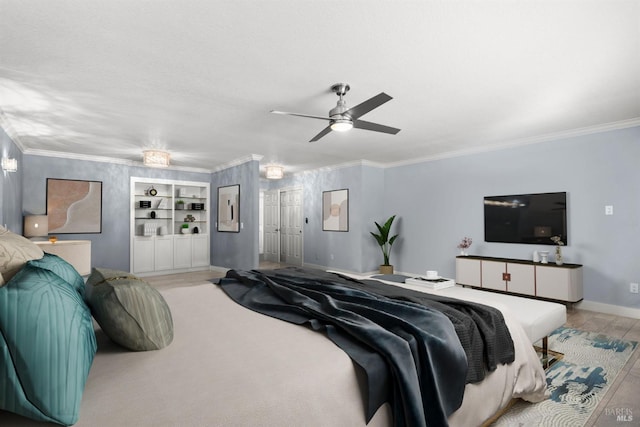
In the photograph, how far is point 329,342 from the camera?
1.50 m

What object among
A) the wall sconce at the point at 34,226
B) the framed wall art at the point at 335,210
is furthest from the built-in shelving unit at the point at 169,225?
the framed wall art at the point at 335,210

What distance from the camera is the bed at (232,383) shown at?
999 mm

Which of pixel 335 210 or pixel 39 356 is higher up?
pixel 335 210

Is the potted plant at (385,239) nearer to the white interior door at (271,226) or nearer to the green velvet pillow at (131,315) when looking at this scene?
the white interior door at (271,226)

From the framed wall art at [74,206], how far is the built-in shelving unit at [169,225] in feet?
2.02

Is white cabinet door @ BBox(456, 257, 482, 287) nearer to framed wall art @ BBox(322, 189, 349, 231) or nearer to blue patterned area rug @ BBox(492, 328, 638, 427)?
blue patterned area rug @ BBox(492, 328, 638, 427)

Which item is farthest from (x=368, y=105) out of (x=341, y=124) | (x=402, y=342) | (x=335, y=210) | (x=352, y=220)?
(x=335, y=210)

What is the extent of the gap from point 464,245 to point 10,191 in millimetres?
6578

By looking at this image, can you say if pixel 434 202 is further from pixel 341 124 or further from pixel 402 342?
pixel 402 342

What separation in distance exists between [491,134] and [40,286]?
5.06 meters

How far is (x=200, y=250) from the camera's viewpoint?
7789 millimetres

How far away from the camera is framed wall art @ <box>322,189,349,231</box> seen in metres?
7.14

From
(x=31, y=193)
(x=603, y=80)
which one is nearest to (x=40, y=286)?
(x=603, y=80)

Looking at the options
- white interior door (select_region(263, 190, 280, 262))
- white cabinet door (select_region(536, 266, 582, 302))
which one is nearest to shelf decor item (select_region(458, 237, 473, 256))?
white cabinet door (select_region(536, 266, 582, 302))
